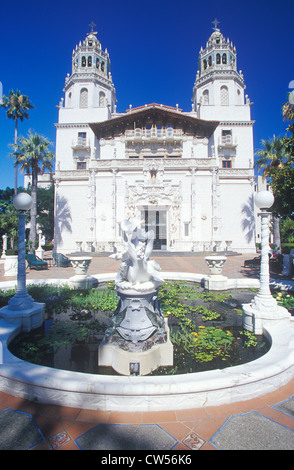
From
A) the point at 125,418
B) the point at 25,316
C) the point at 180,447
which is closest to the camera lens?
the point at 180,447

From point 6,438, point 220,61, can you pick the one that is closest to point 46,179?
point 220,61

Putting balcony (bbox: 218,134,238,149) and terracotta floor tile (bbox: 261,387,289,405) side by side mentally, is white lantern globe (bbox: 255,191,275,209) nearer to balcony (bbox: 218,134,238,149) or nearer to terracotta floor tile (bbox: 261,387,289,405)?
terracotta floor tile (bbox: 261,387,289,405)

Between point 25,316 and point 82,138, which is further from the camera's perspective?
point 82,138

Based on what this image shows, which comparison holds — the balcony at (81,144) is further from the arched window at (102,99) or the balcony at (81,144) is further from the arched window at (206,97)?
the arched window at (206,97)

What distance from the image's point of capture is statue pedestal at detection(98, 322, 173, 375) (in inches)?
144

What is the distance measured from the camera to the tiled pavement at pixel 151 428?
7.47ft

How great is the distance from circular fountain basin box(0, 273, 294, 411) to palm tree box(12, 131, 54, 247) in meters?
22.4

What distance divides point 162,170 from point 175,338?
80.6 ft

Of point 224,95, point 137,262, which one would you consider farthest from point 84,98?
point 137,262

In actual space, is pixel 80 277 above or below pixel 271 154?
below

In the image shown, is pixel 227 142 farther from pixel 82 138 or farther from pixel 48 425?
pixel 48 425

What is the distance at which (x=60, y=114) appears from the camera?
32.1 m

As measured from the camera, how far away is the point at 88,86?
32.3 m
